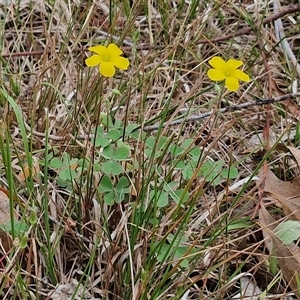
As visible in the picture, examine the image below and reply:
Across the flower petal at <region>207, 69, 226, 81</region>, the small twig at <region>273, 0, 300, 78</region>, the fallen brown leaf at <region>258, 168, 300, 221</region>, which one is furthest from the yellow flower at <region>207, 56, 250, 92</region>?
the small twig at <region>273, 0, 300, 78</region>

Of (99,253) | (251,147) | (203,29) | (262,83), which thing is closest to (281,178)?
(251,147)

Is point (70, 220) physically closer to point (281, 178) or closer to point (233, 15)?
point (281, 178)

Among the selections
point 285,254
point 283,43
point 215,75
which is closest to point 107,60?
point 215,75

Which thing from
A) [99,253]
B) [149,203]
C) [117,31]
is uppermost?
[117,31]

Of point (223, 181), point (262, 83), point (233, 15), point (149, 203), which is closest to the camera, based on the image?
point (149, 203)

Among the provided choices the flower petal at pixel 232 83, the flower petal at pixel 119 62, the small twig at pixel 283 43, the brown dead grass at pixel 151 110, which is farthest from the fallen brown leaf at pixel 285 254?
the small twig at pixel 283 43
